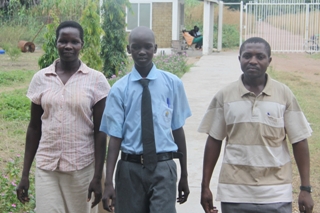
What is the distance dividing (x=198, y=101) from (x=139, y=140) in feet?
26.8

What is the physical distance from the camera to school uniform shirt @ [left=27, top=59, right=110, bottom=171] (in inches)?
137

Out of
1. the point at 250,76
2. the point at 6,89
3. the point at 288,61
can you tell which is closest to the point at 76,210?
the point at 250,76

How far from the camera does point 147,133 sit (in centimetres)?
329

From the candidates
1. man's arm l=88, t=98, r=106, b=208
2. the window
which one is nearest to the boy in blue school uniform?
man's arm l=88, t=98, r=106, b=208

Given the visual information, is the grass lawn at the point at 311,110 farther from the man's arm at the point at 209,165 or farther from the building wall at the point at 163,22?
the building wall at the point at 163,22

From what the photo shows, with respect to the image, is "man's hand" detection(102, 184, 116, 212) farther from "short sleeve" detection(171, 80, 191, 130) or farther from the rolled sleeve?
"short sleeve" detection(171, 80, 191, 130)

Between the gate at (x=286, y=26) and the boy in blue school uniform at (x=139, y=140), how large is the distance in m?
23.6

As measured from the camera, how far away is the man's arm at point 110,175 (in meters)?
3.29

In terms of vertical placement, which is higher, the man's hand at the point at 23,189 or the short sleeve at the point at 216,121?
the short sleeve at the point at 216,121

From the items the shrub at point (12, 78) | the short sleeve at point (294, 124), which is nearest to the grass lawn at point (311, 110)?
the short sleeve at point (294, 124)

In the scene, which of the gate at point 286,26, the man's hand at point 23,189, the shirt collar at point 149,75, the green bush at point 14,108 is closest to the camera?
the shirt collar at point 149,75

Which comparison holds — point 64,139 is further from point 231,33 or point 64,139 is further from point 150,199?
point 231,33

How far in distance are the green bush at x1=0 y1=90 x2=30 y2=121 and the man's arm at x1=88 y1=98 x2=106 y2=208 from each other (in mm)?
5751

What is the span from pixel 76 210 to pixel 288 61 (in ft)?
66.8
